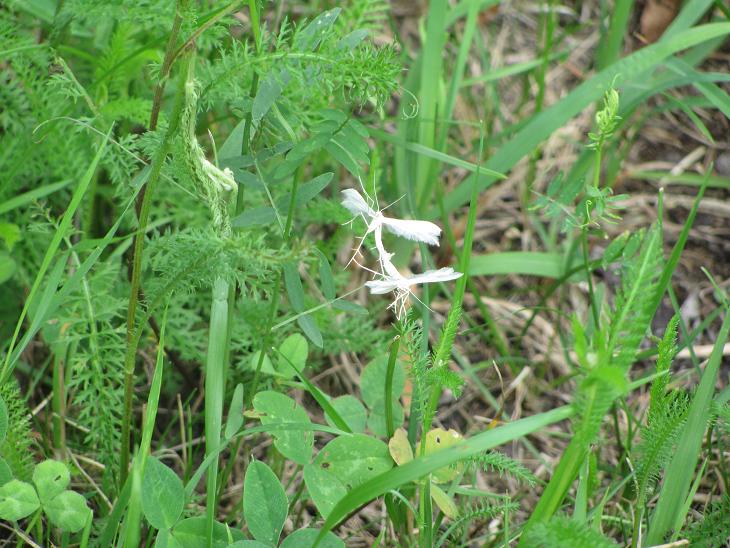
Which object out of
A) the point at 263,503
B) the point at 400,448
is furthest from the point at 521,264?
the point at 263,503

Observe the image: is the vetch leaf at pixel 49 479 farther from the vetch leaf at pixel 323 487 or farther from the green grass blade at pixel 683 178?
the green grass blade at pixel 683 178

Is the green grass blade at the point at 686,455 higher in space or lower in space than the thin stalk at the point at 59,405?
higher

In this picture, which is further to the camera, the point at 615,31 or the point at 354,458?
the point at 615,31

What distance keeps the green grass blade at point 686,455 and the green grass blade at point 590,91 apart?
2.11ft

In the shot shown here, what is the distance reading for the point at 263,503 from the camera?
3.93ft

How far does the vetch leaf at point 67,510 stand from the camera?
1.21 meters

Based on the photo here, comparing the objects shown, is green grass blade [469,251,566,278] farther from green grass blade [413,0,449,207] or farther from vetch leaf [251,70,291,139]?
vetch leaf [251,70,291,139]

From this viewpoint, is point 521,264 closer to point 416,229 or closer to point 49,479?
point 416,229

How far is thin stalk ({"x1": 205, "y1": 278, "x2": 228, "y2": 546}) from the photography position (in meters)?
1.25

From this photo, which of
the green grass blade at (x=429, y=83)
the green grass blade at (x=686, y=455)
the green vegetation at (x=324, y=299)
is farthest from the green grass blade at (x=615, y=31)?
the green grass blade at (x=686, y=455)

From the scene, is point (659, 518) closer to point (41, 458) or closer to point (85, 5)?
point (41, 458)

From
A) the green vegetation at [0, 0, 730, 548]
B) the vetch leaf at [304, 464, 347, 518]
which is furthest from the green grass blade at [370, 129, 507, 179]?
the vetch leaf at [304, 464, 347, 518]

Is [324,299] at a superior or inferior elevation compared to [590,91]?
inferior

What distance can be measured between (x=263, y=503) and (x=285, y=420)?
0.16m
